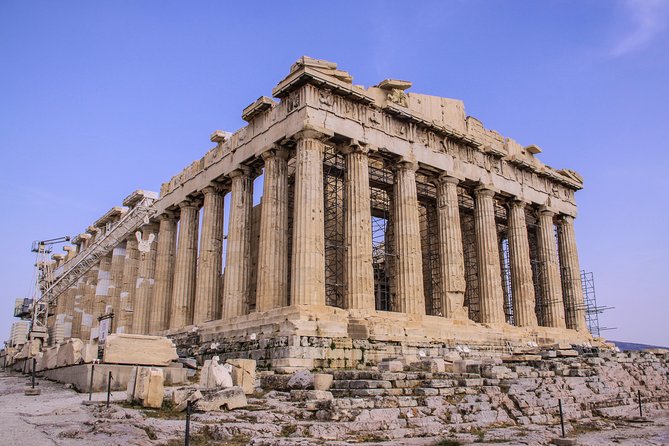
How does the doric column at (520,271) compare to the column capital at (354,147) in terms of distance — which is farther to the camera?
the doric column at (520,271)

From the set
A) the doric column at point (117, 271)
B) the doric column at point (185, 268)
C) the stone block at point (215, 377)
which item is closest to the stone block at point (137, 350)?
the stone block at point (215, 377)

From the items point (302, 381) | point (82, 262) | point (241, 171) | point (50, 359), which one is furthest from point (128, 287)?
point (302, 381)

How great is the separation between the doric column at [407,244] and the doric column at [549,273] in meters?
9.93

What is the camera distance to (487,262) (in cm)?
2720

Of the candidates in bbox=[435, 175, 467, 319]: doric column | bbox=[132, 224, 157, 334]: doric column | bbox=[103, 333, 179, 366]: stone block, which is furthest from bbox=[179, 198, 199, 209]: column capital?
bbox=[103, 333, 179, 366]: stone block

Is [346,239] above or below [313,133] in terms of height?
below

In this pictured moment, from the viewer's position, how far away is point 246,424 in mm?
10164

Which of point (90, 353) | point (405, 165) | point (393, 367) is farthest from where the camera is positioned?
point (405, 165)

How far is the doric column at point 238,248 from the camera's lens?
24.4 m

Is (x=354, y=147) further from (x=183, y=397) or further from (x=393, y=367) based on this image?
(x=183, y=397)

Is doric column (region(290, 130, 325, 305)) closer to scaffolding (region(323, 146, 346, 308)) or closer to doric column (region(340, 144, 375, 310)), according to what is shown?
doric column (region(340, 144, 375, 310))

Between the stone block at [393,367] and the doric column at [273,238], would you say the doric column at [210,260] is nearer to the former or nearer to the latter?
the doric column at [273,238]

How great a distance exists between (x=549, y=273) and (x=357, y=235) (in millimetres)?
13435

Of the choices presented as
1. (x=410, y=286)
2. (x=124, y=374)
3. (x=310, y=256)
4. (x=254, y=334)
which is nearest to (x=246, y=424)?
(x=124, y=374)
